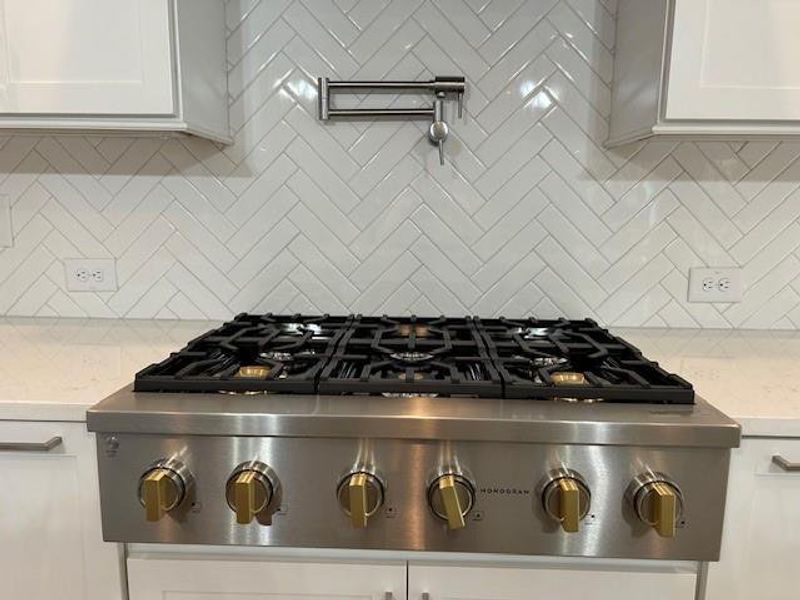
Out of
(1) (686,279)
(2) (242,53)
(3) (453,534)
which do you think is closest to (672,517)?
(3) (453,534)

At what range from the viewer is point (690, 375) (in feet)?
3.52

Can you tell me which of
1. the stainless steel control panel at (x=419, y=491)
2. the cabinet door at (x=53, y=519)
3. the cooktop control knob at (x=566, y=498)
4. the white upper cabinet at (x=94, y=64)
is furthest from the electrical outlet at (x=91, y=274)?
the cooktop control knob at (x=566, y=498)

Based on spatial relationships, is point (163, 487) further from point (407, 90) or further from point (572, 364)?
point (407, 90)

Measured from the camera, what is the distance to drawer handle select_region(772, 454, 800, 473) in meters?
0.85

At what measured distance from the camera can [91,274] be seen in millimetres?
1522

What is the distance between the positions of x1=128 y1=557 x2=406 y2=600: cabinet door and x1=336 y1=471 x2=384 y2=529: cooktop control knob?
0.36 feet

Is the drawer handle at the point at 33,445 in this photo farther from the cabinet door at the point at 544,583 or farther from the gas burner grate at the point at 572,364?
the gas burner grate at the point at 572,364

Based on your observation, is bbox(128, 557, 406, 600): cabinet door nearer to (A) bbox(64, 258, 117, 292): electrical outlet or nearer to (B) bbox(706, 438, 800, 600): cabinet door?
(B) bbox(706, 438, 800, 600): cabinet door

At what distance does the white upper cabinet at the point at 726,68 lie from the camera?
3.63ft

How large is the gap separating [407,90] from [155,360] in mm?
877

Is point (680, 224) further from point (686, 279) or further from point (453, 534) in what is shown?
point (453, 534)

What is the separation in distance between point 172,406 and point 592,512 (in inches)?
25.3

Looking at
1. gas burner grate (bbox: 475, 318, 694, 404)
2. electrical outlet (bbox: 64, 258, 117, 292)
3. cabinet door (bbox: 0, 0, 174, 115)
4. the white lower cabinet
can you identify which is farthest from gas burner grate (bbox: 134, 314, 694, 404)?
cabinet door (bbox: 0, 0, 174, 115)

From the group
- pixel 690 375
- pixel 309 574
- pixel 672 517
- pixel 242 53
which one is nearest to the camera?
pixel 672 517
